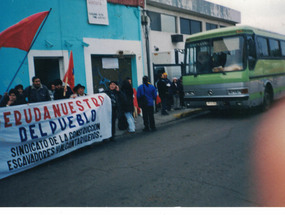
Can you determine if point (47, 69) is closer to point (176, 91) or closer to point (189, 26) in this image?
point (176, 91)

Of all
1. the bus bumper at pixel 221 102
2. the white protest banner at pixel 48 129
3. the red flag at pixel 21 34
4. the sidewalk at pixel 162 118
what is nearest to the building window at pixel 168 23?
the sidewalk at pixel 162 118

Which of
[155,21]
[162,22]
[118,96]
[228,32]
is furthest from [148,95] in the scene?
[162,22]

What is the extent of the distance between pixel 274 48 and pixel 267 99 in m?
2.50

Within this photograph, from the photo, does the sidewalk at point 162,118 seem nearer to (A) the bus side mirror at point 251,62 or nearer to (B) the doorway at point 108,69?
(B) the doorway at point 108,69

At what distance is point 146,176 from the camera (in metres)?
5.14

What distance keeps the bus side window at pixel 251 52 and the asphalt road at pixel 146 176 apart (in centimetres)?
337

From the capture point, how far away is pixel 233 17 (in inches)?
1034

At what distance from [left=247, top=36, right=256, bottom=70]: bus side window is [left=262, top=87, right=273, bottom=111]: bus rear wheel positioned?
1.87m

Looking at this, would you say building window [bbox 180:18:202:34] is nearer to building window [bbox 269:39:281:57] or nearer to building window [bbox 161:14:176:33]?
building window [bbox 161:14:176:33]

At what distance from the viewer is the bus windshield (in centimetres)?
1052

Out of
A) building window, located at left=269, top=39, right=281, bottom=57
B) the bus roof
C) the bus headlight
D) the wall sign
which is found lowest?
the bus headlight

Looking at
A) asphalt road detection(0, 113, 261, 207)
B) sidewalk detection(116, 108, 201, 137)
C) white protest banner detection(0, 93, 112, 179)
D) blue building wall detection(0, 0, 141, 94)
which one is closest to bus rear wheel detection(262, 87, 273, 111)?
sidewalk detection(116, 108, 201, 137)
